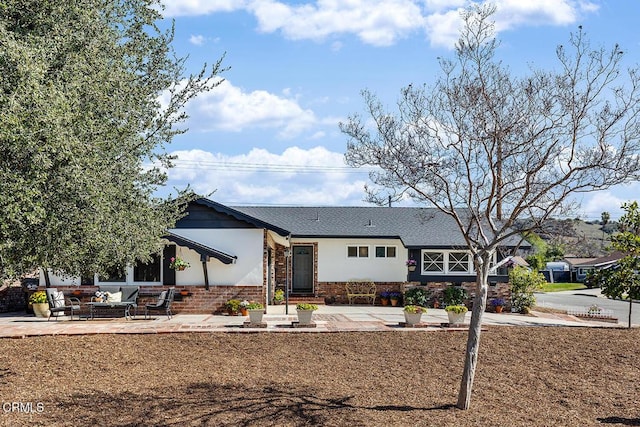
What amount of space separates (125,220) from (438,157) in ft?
15.0

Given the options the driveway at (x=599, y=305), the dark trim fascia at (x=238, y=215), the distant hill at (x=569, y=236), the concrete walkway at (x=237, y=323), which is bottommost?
the driveway at (x=599, y=305)

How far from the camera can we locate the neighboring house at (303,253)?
760 inches

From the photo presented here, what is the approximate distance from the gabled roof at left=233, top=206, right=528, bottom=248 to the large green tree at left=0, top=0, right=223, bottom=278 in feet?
48.0

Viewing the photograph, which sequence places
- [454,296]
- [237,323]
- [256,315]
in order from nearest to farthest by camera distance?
[256,315]
[237,323]
[454,296]

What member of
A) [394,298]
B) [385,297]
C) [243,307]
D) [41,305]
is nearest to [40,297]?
[41,305]

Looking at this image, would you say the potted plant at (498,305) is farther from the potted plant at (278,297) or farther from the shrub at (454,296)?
the potted plant at (278,297)

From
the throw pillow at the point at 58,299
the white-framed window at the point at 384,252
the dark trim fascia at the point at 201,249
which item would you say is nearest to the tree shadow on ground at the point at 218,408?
the throw pillow at the point at 58,299

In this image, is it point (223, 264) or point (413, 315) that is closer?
point (413, 315)

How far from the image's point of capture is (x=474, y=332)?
8.49 metres

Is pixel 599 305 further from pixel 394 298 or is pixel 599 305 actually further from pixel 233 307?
pixel 233 307

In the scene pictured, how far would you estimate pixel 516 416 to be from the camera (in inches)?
329

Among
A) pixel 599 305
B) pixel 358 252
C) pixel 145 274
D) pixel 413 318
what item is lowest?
pixel 599 305
